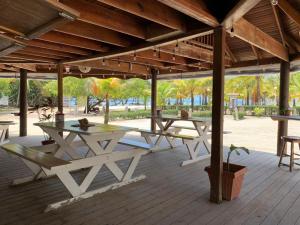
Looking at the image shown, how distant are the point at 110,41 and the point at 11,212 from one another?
2980 mm

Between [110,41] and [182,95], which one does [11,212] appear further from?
[182,95]

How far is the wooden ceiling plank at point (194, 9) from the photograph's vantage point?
252 cm

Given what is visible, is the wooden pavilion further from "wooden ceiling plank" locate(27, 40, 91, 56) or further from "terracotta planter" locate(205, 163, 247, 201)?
"terracotta planter" locate(205, 163, 247, 201)

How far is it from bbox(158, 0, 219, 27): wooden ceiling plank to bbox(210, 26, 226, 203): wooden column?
0.72 ft

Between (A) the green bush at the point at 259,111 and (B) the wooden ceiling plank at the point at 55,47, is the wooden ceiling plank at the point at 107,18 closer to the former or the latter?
(B) the wooden ceiling plank at the point at 55,47

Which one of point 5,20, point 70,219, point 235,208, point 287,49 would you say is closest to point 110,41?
point 5,20

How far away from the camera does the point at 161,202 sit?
10.2ft

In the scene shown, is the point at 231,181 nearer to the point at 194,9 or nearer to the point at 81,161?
the point at 81,161

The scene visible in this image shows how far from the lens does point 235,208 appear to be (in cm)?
298

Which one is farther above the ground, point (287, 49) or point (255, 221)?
point (287, 49)

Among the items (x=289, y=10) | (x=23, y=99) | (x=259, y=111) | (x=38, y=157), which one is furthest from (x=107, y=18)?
(x=259, y=111)

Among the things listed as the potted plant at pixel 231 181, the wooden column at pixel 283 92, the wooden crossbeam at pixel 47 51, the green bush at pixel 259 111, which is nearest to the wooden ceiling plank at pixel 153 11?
the potted plant at pixel 231 181

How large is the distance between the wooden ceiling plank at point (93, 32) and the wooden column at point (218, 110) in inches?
77.5

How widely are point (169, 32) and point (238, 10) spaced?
3.94 ft
